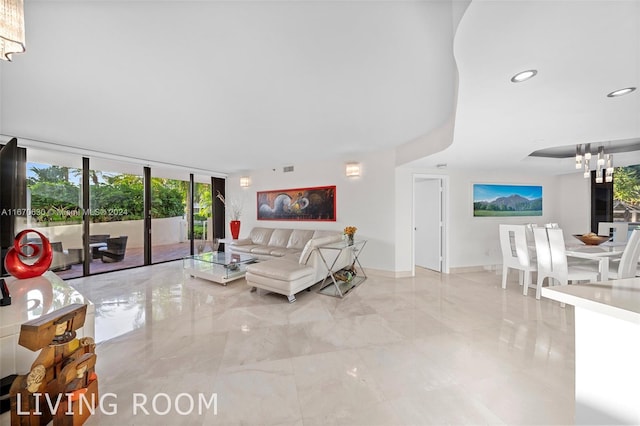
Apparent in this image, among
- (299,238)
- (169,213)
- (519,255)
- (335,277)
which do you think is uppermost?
(169,213)

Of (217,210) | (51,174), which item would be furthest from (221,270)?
(51,174)

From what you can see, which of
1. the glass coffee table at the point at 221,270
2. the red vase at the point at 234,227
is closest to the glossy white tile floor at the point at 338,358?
the glass coffee table at the point at 221,270

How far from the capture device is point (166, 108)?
2.55m

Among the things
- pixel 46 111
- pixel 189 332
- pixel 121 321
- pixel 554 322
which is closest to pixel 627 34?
pixel 554 322

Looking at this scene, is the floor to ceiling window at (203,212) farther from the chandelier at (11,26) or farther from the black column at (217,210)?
the chandelier at (11,26)

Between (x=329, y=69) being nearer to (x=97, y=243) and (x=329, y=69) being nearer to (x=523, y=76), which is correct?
(x=523, y=76)

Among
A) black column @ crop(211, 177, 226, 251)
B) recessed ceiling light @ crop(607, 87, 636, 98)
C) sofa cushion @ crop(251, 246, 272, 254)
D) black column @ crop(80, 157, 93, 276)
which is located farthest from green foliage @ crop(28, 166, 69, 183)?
recessed ceiling light @ crop(607, 87, 636, 98)

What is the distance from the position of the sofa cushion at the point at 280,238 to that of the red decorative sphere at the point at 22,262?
3749 mm

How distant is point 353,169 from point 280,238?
2363mm

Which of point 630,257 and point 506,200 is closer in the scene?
point 630,257

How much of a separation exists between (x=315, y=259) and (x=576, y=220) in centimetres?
614

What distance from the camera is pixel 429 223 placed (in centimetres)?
515

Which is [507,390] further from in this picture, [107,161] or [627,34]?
[107,161]

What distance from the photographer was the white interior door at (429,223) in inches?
193
